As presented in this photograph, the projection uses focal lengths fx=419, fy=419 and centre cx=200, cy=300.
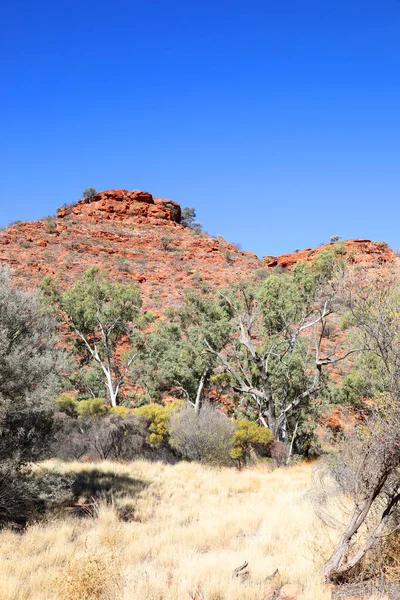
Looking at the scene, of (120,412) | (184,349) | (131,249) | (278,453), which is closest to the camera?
(278,453)

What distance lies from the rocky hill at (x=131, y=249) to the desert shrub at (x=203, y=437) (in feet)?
62.6

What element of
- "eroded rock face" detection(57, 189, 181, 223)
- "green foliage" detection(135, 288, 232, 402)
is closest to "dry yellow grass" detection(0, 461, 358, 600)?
"green foliage" detection(135, 288, 232, 402)

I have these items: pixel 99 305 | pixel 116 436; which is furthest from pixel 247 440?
pixel 99 305

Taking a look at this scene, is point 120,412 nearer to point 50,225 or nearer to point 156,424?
point 156,424

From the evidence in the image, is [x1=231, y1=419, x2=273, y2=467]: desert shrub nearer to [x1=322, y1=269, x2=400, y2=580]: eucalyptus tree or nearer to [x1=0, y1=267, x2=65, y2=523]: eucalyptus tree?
[x1=0, y1=267, x2=65, y2=523]: eucalyptus tree

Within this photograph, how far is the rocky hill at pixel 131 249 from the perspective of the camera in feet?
126

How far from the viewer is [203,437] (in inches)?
585

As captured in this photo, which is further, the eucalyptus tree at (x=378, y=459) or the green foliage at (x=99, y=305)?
the green foliage at (x=99, y=305)

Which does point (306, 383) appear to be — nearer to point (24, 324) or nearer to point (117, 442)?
point (117, 442)

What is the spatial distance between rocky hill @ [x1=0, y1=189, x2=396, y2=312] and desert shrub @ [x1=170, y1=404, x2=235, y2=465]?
62.6 ft

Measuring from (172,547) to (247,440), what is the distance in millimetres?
9335

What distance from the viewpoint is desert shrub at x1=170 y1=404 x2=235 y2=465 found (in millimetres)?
14633

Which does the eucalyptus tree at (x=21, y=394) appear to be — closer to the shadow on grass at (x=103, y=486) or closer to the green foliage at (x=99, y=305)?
the shadow on grass at (x=103, y=486)

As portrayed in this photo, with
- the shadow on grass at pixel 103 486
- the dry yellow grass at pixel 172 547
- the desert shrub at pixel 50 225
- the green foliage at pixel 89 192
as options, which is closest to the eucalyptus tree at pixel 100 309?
the shadow on grass at pixel 103 486
